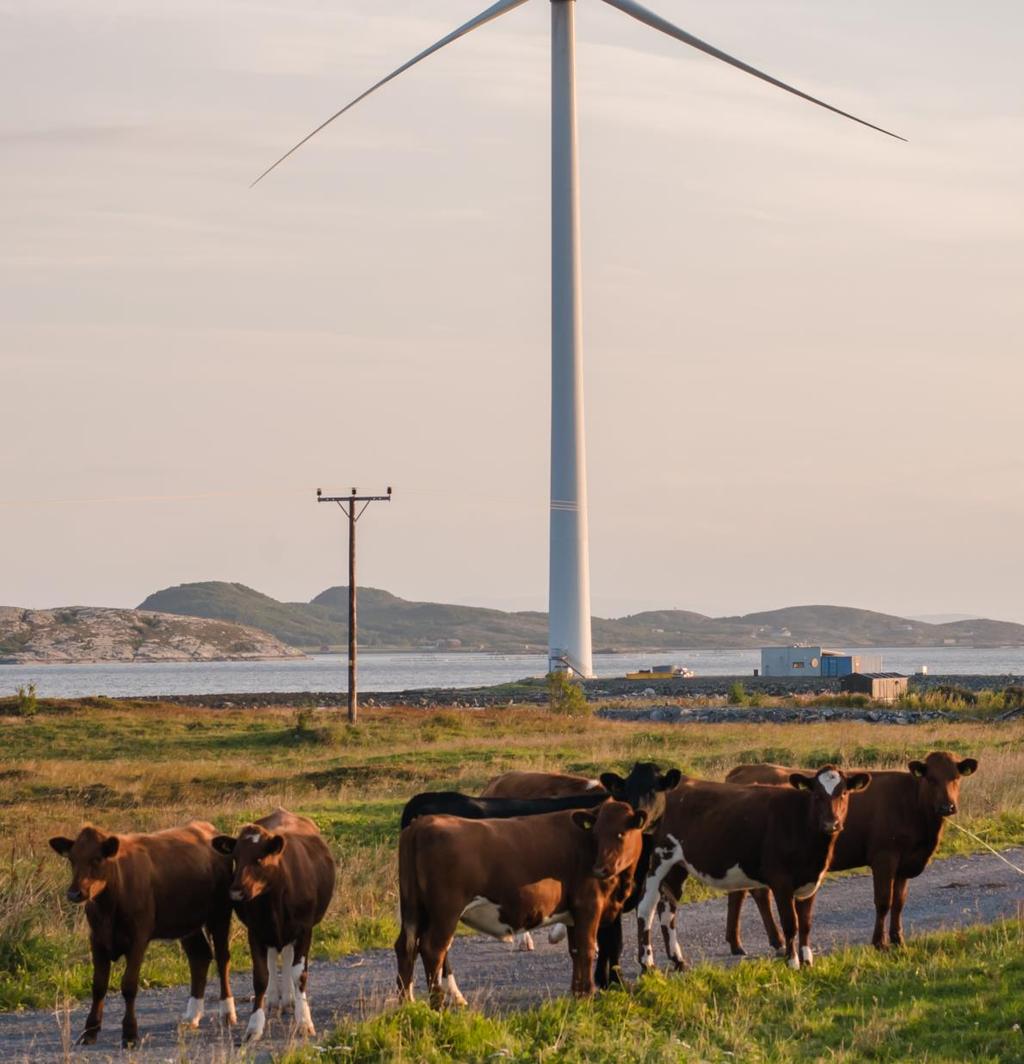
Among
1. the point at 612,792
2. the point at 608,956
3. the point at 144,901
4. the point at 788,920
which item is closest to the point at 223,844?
the point at 144,901

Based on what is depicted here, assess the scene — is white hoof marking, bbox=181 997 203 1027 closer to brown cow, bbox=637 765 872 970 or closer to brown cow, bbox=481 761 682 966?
brown cow, bbox=481 761 682 966

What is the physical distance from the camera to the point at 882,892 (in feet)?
50.9

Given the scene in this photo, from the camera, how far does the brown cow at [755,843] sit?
14.6 m

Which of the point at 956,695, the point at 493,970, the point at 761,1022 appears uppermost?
the point at 761,1022

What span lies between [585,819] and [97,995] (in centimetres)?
378

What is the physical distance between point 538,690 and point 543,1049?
95.6m

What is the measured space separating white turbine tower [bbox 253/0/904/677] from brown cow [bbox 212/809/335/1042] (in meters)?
61.0

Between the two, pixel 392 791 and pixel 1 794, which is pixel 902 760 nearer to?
pixel 392 791

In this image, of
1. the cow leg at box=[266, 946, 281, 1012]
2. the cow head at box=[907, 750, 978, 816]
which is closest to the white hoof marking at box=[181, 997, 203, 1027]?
the cow leg at box=[266, 946, 281, 1012]

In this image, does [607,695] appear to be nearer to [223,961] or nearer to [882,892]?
[882,892]

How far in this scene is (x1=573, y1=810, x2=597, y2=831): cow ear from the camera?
13.2m

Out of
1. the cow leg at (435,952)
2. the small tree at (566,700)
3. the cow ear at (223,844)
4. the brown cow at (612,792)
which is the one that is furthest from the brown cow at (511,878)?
the small tree at (566,700)

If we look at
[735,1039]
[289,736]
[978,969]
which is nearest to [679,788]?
[978,969]

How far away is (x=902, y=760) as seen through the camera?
3312 cm
